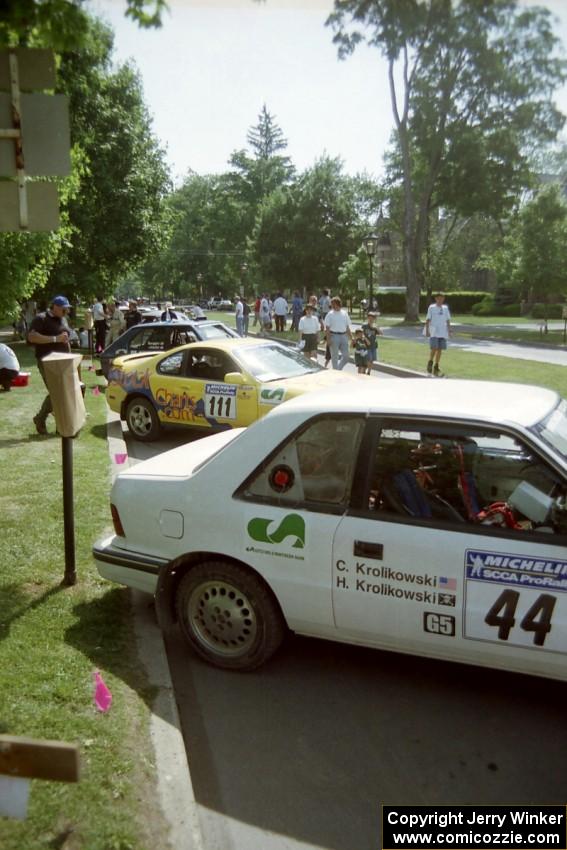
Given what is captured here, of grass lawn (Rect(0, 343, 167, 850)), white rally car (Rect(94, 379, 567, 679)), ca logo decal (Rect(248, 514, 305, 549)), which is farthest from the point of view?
ca logo decal (Rect(248, 514, 305, 549))

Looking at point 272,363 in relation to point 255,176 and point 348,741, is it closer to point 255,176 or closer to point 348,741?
point 348,741

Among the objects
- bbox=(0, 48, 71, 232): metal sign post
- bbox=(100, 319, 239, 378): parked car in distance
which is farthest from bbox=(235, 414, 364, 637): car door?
bbox=(100, 319, 239, 378): parked car in distance

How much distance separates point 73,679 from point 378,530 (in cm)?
179

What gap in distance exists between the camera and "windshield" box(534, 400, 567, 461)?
11.9ft

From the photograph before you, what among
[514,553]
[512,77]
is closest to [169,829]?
[514,553]

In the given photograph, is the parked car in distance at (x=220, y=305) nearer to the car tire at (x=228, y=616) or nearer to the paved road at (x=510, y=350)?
the paved road at (x=510, y=350)

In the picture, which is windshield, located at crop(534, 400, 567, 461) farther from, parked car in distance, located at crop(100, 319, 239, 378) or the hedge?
the hedge

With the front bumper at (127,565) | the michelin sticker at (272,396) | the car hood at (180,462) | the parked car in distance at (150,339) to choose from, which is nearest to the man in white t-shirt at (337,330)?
the parked car in distance at (150,339)

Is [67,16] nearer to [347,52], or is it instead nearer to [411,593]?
[411,593]

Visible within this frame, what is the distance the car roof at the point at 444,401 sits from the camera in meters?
3.80

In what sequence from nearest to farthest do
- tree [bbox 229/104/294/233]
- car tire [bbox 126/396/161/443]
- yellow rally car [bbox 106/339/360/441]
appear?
yellow rally car [bbox 106/339/360/441] → car tire [bbox 126/396/161/443] → tree [bbox 229/104/294/233]

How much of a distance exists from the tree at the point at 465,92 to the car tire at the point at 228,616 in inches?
1218

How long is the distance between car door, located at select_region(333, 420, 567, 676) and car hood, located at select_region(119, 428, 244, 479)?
109 cm

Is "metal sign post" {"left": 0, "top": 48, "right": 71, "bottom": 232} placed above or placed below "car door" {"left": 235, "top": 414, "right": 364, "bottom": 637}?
above
